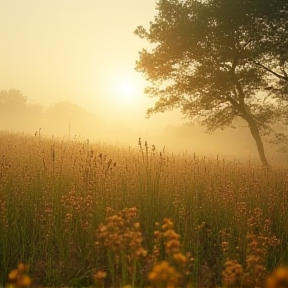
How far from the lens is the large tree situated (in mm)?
17078

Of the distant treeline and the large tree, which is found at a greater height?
the distant treeline

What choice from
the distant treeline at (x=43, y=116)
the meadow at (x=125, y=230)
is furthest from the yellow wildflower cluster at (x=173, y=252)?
the distant treeline at (x=43, y=116)

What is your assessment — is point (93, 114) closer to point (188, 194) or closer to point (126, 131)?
point (126, 131)

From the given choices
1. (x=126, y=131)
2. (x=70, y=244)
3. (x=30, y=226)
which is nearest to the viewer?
(x=70, y=244)

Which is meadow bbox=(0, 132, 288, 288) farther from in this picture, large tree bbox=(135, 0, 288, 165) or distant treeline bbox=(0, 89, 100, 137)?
distant treeline bbox=(0, 89, 100, 137)

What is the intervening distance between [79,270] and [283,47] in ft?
49.7

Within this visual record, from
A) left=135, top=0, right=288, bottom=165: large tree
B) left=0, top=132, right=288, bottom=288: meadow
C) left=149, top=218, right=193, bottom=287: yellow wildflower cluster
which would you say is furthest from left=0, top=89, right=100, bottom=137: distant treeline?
left=149, top=218, right=193, bottom=287: yellow wildflower cluster

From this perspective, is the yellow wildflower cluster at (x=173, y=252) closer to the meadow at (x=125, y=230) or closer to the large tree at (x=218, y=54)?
the meadow at (x=125, y=230)

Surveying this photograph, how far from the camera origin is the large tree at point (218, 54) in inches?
672

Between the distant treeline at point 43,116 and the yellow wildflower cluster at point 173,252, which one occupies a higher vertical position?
the distant treeline at point 43,116

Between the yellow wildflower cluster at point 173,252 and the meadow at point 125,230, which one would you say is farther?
the meadow at point 125,230

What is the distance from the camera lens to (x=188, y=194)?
620cm

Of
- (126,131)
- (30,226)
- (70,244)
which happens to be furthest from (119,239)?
(126,131)

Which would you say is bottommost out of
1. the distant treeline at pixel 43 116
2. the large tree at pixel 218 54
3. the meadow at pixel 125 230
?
the meadow at pixel 125 230
